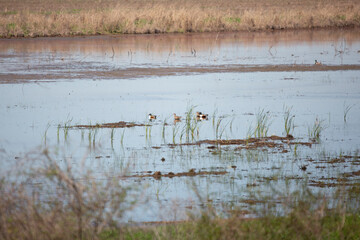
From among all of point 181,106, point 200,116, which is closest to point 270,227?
point 200,116

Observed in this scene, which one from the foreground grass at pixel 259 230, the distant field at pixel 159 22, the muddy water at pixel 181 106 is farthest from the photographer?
the distant field at pixel 159 22

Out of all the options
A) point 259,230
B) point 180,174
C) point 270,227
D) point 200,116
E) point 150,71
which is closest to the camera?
point 259,230

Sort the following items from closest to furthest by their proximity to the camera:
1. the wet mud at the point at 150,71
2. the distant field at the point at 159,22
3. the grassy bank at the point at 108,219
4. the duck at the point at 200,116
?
the grassy bank at the point at 108,219 < the duck at the point at 200,116 < the wet mud at the point at 150,71 < the distant field at the point at 159,22

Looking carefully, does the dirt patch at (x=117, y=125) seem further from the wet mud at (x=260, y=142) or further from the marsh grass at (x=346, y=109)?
the marsh grass at (x=346, y=109)

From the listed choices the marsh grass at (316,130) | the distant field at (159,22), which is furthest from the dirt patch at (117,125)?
the distant field at (159,22)

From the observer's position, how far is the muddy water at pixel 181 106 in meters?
10.1

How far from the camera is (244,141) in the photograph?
12.4 metres

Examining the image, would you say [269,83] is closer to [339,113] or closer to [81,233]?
[339,113]

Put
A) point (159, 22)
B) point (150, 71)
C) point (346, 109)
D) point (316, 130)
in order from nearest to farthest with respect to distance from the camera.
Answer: point (316, 130), point (346, 109), point (150, 71), point (159, 22)

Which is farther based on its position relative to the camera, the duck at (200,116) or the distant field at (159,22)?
the distant field at (159,22)

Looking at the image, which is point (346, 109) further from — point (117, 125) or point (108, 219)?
point (108, 219)

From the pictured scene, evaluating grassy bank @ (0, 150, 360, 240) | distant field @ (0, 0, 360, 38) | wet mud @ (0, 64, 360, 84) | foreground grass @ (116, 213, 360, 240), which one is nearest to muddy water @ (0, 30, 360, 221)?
wet mud @ (0, 64, 360, 84)

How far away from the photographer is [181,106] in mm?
16516

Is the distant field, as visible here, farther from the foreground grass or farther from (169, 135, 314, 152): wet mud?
the foreground grass
